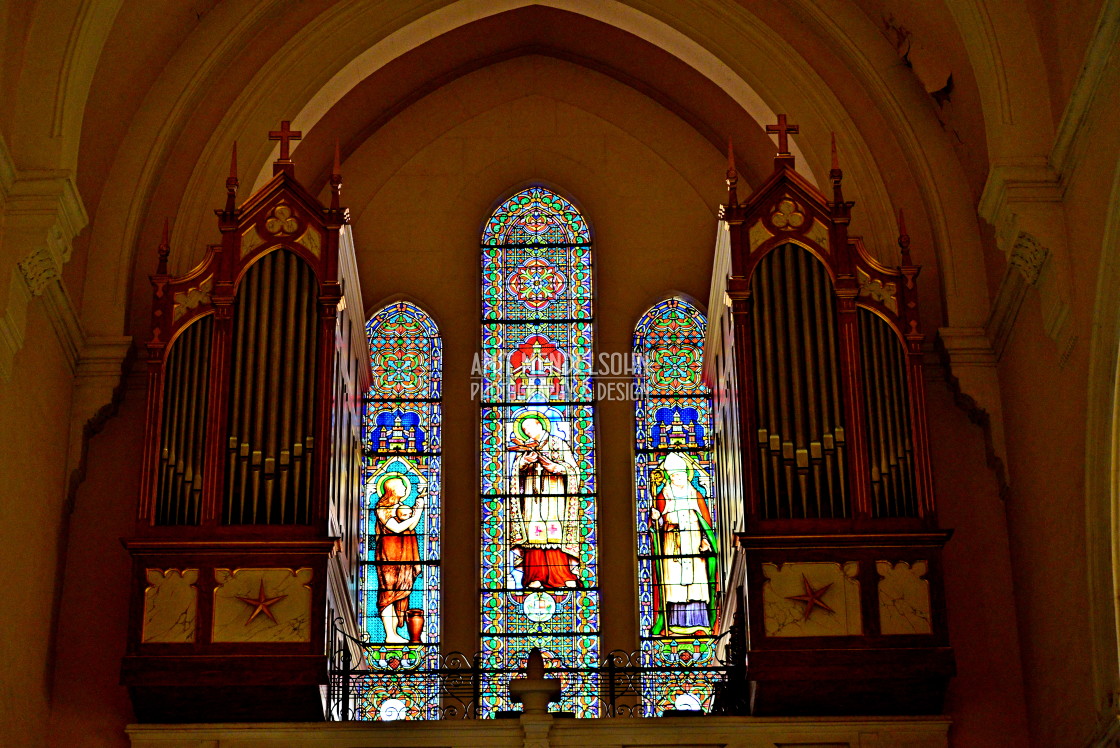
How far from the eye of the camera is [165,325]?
40.1 ft

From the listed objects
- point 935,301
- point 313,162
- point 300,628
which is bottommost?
point 300,628

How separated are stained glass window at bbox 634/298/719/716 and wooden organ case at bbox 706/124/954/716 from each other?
1.30m

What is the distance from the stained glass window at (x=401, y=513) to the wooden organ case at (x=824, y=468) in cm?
268

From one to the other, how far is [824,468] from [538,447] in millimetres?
3591

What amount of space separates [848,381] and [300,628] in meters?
4.02

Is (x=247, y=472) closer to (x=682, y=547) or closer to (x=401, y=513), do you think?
(x=401, y=513)

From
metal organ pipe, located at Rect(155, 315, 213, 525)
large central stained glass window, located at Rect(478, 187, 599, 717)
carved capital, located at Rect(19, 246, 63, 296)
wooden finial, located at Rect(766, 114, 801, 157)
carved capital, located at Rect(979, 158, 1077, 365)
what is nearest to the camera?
carved capital, located at Rect(979, 158, 1077, 365)

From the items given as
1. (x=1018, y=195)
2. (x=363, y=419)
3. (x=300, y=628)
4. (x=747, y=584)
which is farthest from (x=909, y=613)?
(x=363, y=419)

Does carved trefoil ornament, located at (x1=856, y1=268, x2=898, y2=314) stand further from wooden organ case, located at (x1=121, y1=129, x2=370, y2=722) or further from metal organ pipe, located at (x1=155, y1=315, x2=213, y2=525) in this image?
metal organ pipe, located at (x1=155, y1=315, x2=213, y2=525)

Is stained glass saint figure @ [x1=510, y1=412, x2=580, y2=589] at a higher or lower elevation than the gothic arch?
lower

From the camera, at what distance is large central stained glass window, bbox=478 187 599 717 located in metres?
14.1

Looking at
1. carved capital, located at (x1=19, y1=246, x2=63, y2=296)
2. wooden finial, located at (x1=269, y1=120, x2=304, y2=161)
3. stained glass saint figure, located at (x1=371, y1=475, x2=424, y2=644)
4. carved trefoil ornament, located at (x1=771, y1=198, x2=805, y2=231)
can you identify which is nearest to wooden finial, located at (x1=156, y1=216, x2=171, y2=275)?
carved capital, located at (x1=19, y1=246, x2=63, y2=296)

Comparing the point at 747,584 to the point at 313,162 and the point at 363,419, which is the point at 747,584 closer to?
the point at 363,419

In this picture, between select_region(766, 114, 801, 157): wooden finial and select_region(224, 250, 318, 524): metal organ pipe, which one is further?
select_region(766, 114, 801, 157): wooden finial
